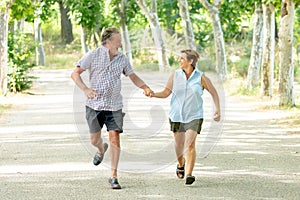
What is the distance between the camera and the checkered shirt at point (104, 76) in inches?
421

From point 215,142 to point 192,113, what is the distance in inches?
181

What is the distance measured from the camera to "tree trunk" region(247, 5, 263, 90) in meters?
29.1

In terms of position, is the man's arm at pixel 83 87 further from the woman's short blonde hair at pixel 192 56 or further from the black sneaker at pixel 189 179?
the black sneaker at pixel 189 179

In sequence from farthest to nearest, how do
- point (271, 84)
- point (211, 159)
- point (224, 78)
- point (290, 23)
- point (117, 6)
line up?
point (117, 6) < point (224, 78) < point (271, 84) < point (290, 23) < point (211, 159)

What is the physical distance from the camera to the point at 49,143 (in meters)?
15.8

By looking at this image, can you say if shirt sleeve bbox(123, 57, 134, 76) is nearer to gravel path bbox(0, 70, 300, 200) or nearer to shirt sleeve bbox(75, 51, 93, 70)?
shirt sleeve bbox(75, 51, 93, 70)

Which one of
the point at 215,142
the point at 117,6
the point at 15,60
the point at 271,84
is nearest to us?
the point at 215,142

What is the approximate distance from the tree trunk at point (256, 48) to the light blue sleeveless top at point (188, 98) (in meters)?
18.3

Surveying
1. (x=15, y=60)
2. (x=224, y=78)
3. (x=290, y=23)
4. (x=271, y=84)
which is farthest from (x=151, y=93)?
(x=224, y=78)

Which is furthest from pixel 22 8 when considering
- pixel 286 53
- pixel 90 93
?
pixel 90 93

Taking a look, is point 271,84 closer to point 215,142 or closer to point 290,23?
point 290,23

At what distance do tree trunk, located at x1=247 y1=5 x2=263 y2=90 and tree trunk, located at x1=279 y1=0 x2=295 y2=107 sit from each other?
22.0ft

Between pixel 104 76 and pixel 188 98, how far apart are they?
106cm

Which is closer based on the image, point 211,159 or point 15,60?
point 211,159
